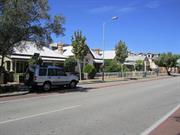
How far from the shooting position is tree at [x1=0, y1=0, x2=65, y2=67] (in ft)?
72.6

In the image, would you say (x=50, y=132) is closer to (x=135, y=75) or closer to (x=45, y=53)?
(x=45, y=53)

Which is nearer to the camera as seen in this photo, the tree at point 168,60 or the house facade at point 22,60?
the house facade at point 22,60

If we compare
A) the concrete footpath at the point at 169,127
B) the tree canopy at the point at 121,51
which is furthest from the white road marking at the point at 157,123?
the tree canopy at the point at 121,51

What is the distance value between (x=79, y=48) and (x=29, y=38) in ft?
55.9

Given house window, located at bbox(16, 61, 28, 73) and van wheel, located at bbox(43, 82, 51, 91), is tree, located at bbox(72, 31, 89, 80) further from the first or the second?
van wheel, located at bbox(43, 82, 51, 91)

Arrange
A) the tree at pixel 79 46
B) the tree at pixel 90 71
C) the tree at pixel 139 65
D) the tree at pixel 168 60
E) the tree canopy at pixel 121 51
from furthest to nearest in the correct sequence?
the tree at pixel 139 65 < the tree at pixel 168 60 < the tree canopy at pixel 121 51 < the tree at pixel 90 71 < the tree at pixel 79 46

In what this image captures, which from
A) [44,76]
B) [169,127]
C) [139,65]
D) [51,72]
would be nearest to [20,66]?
[51,72]

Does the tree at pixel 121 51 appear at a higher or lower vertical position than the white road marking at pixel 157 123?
higher

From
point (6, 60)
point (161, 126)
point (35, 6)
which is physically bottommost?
point (161, 126)

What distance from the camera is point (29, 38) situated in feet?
81.9

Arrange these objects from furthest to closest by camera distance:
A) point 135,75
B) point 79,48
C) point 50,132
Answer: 1. point 135,75
2. point 79,48
3. point 50,132

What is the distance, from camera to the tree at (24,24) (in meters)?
22.1

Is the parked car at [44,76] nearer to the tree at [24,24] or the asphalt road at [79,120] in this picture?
the tree at [24,24]

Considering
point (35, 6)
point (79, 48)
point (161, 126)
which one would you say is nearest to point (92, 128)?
point (161, 126)
